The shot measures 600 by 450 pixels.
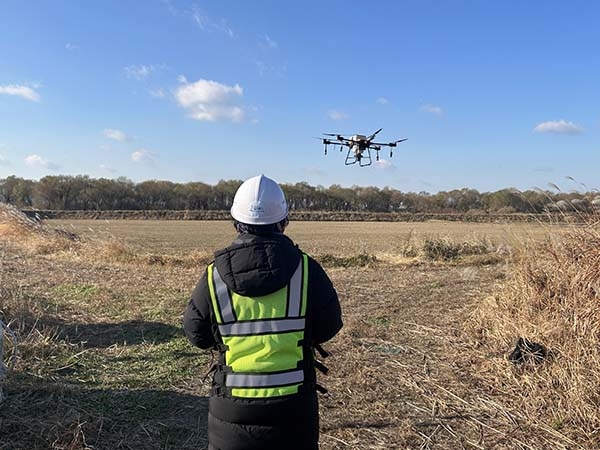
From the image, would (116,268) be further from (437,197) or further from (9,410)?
(437,197)

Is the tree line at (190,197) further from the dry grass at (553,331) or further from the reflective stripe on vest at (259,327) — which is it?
the reflective stripe on vest at (259,327)

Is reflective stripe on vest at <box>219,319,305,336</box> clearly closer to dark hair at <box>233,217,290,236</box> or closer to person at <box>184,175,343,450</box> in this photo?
person at <box>184,175,343,450</box>

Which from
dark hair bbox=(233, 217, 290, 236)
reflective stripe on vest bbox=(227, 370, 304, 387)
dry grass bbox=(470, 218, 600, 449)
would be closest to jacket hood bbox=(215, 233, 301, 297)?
dark hair bbox=(233, 217, 290, 236)

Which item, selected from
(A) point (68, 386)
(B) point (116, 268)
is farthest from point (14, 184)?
(A) point (68, 386)

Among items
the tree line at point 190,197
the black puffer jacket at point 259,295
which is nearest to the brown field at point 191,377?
the black puffer jacket at point 259,295

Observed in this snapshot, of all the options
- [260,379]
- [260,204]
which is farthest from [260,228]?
[260,379]
